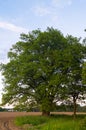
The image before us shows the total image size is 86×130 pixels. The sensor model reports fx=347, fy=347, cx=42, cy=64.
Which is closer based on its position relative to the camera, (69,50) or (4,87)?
(69,50)

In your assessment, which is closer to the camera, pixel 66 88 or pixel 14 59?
pixel 66 88

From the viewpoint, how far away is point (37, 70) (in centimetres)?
5409

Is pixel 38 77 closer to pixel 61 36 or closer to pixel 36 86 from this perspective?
pixel 36 86

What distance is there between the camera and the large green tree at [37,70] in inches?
2122

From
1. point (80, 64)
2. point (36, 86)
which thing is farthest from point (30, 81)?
point (80, 64)

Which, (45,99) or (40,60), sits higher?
(40,60)

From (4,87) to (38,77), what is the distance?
6.88 m

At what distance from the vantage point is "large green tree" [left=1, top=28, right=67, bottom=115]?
53906mm

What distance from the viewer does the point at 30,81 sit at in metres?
56.8

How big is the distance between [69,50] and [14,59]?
1004 cm

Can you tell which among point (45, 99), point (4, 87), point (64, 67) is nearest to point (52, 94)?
point (45, 99)

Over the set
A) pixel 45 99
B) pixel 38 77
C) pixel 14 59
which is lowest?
pixel 45 99

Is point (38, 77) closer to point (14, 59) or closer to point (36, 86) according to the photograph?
point (36, 86)

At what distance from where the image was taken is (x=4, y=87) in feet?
191
